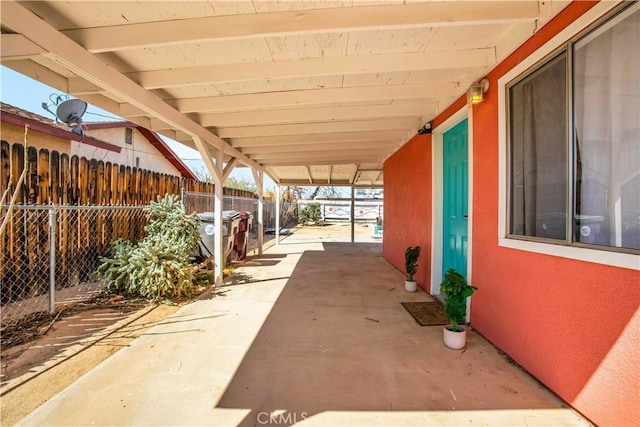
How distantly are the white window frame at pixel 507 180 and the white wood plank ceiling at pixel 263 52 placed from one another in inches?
7.4

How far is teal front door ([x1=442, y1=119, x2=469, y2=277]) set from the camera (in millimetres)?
3521

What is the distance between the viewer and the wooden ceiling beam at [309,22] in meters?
2.02

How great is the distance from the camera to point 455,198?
3787 mm

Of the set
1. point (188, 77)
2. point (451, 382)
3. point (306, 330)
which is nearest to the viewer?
point (451, 382)

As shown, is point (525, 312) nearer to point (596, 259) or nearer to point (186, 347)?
point (596, 259)

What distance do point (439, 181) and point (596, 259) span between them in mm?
2608

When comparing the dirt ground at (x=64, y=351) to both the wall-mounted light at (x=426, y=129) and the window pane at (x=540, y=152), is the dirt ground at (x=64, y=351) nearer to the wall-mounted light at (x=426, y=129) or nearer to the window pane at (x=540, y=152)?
the window pane at (x=540, y=152)

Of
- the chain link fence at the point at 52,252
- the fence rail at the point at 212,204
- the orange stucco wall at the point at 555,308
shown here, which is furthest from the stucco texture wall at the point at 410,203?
the chain link fence at the point at 52,252

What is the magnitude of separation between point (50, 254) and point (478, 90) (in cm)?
496

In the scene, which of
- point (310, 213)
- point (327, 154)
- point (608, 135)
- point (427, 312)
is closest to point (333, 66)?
point (608, 135)

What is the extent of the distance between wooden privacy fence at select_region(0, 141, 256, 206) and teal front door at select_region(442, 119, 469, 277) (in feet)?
15.6

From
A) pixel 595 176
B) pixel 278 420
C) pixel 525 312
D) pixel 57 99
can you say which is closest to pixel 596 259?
pixel 595 176

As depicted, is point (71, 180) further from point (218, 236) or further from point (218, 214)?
point (218, 236)

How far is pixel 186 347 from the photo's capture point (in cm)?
264
